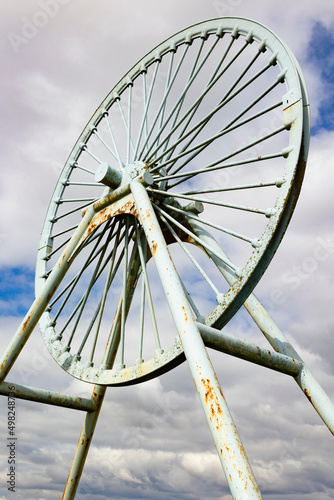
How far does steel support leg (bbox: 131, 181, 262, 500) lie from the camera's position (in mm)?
5586

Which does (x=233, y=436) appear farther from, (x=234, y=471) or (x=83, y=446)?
(x=83, y=446)

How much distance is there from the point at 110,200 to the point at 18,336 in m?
3.35

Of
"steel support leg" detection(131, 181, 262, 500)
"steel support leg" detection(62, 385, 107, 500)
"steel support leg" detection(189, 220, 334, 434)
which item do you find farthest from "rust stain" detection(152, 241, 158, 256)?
"steel support leg" detection(62, 385, 107, 500)

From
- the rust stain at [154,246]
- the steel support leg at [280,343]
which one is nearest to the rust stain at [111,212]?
the steel support leg at [280,343]

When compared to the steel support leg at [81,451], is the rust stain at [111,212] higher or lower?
higher

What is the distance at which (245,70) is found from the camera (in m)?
10.5

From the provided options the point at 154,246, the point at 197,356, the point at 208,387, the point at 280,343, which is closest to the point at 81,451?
the point at 280,343

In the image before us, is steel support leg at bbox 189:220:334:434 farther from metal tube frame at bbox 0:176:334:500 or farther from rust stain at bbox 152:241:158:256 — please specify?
rust stain at bbox 152:241:158:256

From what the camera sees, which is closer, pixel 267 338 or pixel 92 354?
pixel 267 338

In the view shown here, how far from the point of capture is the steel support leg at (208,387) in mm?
5586

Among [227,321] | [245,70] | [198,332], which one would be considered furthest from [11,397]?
[245,70]

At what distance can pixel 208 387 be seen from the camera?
6.36 meters

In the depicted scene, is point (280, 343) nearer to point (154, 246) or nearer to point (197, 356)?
point (154, 246)

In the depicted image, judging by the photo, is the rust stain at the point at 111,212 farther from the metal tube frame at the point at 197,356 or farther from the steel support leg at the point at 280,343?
the steel support leg at the point at 280,343
